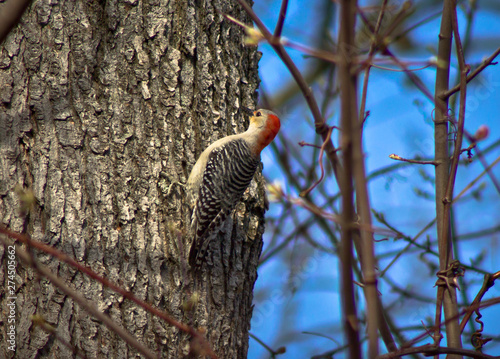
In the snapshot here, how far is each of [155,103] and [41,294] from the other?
1430 mm

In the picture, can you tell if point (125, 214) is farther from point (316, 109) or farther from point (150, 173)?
point (316, 109)

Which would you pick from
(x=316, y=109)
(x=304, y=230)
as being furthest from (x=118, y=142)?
(x=304, y=230)

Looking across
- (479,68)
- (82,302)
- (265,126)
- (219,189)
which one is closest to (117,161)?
(219,189)

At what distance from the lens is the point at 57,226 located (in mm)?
2904

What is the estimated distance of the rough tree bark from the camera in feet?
9.43

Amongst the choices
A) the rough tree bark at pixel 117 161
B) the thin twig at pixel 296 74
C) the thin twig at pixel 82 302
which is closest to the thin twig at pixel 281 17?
the thin twig at pixel 296 74

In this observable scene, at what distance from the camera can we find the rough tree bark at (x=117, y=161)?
113 inches

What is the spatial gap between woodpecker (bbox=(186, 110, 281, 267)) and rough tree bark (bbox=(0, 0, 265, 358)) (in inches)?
4.2

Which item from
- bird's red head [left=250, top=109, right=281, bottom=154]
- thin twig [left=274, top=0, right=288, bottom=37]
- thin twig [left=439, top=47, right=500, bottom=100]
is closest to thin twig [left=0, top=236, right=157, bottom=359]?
thin twig [left=274, top=0, right=288, bottom=37]

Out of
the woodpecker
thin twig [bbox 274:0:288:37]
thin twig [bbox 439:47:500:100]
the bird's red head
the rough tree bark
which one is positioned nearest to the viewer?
thin twig [bbox 274:0:288:37]

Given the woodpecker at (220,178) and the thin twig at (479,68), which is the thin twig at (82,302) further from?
the thin twig at (479,68)

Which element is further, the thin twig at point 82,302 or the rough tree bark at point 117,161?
the rough tree bark at point 117,161

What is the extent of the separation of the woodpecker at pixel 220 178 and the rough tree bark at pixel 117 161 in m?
0.11

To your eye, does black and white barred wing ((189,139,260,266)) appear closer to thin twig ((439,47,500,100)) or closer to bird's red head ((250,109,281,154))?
bird's red head ((250,109,281,154))
